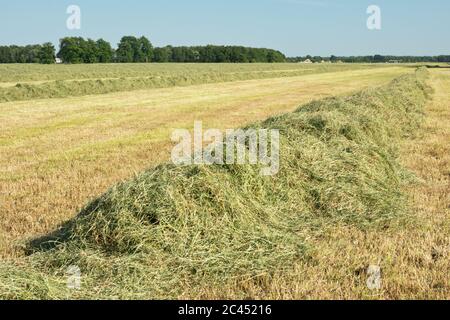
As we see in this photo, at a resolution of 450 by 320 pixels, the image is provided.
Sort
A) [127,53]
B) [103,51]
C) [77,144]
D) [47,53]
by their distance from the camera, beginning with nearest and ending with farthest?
[77,144] → [47,53] → [103,51] → [127,53]

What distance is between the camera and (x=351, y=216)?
5863 mm

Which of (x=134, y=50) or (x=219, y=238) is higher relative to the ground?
(x=134, y=50)

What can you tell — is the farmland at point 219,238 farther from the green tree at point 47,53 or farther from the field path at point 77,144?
the green tree at point 47,53

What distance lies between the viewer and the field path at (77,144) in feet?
22.3

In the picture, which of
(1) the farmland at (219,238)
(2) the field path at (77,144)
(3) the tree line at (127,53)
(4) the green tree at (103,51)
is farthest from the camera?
(4) the green tree at (103,51)

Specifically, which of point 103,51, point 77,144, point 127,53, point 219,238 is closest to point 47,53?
point 103,51

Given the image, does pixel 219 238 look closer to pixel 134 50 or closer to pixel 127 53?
pixel 127 53

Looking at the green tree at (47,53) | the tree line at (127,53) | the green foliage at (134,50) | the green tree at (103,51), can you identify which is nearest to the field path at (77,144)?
the green tree at (47,53)

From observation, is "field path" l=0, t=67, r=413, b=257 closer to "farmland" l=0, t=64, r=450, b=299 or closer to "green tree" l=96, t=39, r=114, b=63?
"farmland" l=0, t=64, r=450, b=299

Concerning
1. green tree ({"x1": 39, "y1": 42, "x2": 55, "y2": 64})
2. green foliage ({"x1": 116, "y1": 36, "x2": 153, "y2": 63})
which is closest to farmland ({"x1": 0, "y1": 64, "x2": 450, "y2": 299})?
green tree ({"x1": 39, "y1": 42, "x2": 55, "y2": 64})

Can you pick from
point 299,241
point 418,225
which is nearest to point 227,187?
point 299,241

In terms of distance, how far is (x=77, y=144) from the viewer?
1173 cm
